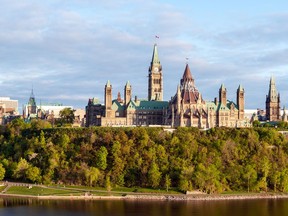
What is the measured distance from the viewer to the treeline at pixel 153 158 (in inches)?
4845

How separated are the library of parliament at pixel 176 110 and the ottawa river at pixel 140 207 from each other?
6367 cm

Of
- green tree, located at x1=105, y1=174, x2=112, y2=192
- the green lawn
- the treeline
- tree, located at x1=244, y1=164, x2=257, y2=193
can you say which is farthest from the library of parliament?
the green lawn

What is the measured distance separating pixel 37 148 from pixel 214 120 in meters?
66.6

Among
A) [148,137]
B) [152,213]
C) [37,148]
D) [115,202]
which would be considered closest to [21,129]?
[37,148]

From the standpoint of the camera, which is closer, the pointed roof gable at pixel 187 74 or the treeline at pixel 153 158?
the treeline at pixel 153 158

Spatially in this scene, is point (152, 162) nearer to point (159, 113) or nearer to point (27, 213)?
point (27, 213)

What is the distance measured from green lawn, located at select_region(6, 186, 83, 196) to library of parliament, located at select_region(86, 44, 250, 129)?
62.9 meters

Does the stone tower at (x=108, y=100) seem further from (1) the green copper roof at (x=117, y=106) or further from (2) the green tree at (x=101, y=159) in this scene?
(2) the green tree at (x=101, y=159)

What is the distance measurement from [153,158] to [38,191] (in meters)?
27.8

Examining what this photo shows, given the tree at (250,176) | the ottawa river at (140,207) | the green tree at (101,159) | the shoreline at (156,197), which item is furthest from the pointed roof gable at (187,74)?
the ottawa river at (140,207)

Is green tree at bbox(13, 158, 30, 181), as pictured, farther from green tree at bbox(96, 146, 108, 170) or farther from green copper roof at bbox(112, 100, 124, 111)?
green copper roof at bbox(112, 100, 124, 111)

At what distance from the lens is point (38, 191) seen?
383 feet

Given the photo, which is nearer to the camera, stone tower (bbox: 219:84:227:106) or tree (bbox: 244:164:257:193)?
tree (bbox: 244:164:257:193)

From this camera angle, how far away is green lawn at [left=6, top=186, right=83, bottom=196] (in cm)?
11506
